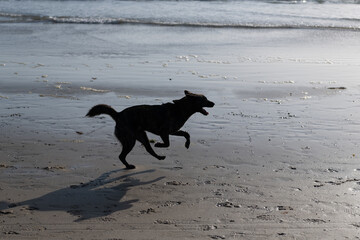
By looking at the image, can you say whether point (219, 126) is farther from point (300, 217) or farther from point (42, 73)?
point (42, 73)

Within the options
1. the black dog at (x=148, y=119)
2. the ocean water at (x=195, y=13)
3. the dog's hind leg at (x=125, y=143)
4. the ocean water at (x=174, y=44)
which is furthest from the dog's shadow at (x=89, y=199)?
the ocean water at (x=195, y=13)

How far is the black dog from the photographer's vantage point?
24.3ft

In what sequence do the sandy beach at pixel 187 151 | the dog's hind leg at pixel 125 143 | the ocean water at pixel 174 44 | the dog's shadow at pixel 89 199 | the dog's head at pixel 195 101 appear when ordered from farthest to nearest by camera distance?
1. the ocean water at pixel 174 44
2. the dog's head at pixel 195 101
3. the dog's hind leg at pixel 125 143
4. the dog's shadow at pixel 89 199
5. the sandy beach at pixel 187 151

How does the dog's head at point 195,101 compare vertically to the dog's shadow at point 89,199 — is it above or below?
above

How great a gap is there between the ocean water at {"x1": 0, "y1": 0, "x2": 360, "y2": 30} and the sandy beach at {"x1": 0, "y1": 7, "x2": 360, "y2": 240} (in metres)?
9.67

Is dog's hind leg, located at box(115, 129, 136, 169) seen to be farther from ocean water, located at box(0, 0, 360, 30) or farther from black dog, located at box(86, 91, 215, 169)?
ocean water, located at box(0, 0, 360, 30)

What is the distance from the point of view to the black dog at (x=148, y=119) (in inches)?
291

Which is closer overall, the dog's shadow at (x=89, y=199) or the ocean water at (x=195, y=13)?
the dog's shadow at (x=89, y=199)

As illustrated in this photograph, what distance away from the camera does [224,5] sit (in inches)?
1388

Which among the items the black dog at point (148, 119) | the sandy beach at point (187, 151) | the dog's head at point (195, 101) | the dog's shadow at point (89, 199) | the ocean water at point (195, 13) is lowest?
the dog's shadow at point (89, 199)

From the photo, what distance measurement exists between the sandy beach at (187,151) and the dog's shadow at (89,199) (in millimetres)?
21

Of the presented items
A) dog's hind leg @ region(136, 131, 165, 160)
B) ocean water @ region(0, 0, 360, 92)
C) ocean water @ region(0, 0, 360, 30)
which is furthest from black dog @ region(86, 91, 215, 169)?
ocean water @ region(0, 0, 360, 30)

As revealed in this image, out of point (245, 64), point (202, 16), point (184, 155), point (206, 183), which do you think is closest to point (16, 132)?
point (184, 155)

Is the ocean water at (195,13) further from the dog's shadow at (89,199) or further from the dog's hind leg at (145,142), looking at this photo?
the dog's shadow at (89,199)
